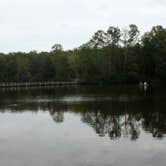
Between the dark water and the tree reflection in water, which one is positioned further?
the tree reflection in water

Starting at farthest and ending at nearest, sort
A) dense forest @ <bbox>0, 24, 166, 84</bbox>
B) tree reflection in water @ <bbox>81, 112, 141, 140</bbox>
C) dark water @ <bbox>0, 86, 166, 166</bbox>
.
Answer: dense forest @ <bbox>0, 24, 166, 84</bbox> → tree reflection in water @ <bbox>81, 112, 141, 140</bbox> → dark water @ <bbox>0, 86, 166, 166</bbox>

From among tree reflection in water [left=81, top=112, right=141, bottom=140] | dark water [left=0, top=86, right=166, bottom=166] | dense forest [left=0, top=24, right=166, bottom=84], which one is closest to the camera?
dark water [left=0, top=86, right=166, bottom=166]

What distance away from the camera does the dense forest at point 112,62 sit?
8144cm

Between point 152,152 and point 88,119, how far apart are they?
39.5 feet

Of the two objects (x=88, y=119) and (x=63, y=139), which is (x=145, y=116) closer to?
(x=88, y=119)

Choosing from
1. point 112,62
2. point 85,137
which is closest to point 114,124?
point 85,137

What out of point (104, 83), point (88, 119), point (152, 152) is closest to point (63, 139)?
point (152, 152)

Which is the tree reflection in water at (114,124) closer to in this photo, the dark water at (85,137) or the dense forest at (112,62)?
the dark water at (85,137)

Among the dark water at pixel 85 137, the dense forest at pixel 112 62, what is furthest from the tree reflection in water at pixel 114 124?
the dense forest at pixel 112 62

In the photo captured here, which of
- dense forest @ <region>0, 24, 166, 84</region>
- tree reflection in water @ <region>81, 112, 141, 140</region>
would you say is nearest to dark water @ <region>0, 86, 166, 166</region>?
tree reflection in water @ <region>81, 112, 141, 140</region>

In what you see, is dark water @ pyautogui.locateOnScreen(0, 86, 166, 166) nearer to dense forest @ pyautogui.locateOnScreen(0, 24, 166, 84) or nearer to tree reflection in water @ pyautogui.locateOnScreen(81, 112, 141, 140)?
tree reflection in water @ pyautogui.locateOnScreen(81, 112, 141, 140)

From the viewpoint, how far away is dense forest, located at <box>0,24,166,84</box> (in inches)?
3206

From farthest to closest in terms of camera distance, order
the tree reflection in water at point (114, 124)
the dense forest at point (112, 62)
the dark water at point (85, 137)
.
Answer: the dense forest at point (112, 62), the tree reflection in water at point (114, 124), the dark water at point (85, 137)

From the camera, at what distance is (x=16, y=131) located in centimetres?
2397
